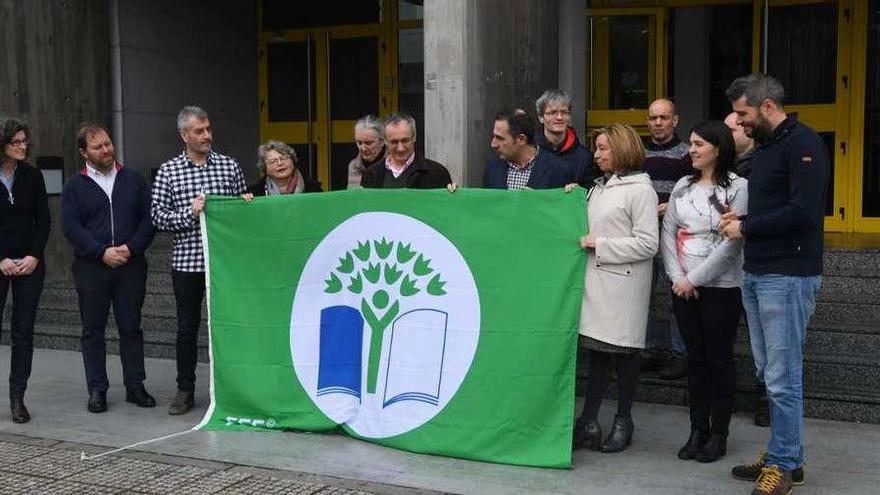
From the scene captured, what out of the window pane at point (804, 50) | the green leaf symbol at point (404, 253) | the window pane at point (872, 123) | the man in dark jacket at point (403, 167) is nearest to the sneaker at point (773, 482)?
the green leaf symbol at point (404, 253)

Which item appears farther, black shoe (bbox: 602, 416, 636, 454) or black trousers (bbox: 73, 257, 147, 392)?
black trousers (bbox: 73, 257, 147, 392)

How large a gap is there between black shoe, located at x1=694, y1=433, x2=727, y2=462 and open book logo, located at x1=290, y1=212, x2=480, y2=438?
4.30ft

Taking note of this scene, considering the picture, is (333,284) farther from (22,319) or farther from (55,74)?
(55,74)

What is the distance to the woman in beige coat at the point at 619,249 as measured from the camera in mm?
5086

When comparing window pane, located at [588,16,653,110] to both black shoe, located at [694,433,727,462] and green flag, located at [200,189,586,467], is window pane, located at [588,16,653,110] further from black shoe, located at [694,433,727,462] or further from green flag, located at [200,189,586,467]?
black shoe, located at [694,433,727,462]

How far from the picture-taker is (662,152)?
20.7 ft

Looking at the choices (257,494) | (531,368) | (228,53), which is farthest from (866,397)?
(228,53)

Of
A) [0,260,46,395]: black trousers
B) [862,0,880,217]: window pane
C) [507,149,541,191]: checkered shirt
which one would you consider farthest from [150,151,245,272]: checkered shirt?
[862,0,880,217]: window pane

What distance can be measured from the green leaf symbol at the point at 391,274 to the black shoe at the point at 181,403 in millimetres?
1815

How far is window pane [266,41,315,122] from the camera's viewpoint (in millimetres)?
12406

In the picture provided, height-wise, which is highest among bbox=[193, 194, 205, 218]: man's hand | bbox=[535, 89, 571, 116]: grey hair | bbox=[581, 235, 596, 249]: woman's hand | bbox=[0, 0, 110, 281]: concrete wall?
bbox=[0, 0, 110, 281]: concrete wall

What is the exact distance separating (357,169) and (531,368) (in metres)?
2.51

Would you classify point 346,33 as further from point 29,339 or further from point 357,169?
point 29,339

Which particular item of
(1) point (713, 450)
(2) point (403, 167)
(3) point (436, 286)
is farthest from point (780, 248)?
(2) point (403, 167)
